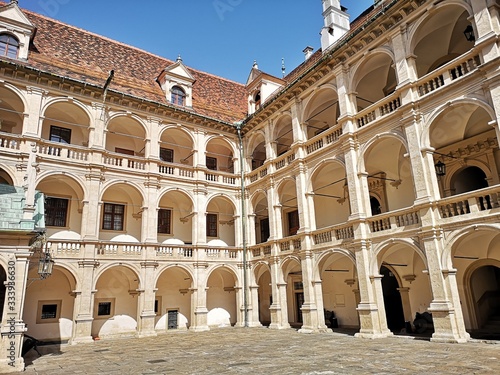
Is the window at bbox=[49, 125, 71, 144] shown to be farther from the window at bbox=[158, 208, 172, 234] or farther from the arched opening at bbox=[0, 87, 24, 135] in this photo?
the window at bbox=[158, 208, 172, 234]

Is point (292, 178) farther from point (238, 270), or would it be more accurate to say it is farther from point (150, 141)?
point (150, 141)

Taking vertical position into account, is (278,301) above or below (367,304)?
above

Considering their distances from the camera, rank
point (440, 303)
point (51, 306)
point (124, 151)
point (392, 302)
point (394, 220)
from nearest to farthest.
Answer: point (440, 303)
point (394, 220)
point (51, 306)
point (392, 302)
point (124, 151)

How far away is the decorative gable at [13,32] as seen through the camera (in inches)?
661

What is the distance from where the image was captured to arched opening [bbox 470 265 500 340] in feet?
43.6

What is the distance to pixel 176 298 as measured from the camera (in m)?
20.0

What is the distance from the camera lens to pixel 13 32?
17.0 m

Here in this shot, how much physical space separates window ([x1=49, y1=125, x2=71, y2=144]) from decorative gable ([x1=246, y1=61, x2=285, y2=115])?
33.5 feet

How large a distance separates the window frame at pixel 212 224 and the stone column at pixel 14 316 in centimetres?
1252

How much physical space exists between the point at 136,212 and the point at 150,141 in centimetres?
373

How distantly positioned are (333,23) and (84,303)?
17725 mm

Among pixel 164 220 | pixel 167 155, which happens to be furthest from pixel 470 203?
pixel 167 155

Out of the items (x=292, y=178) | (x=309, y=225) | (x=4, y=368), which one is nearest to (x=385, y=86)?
(x=292, y=178)

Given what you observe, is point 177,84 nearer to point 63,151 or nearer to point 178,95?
point 178,95
